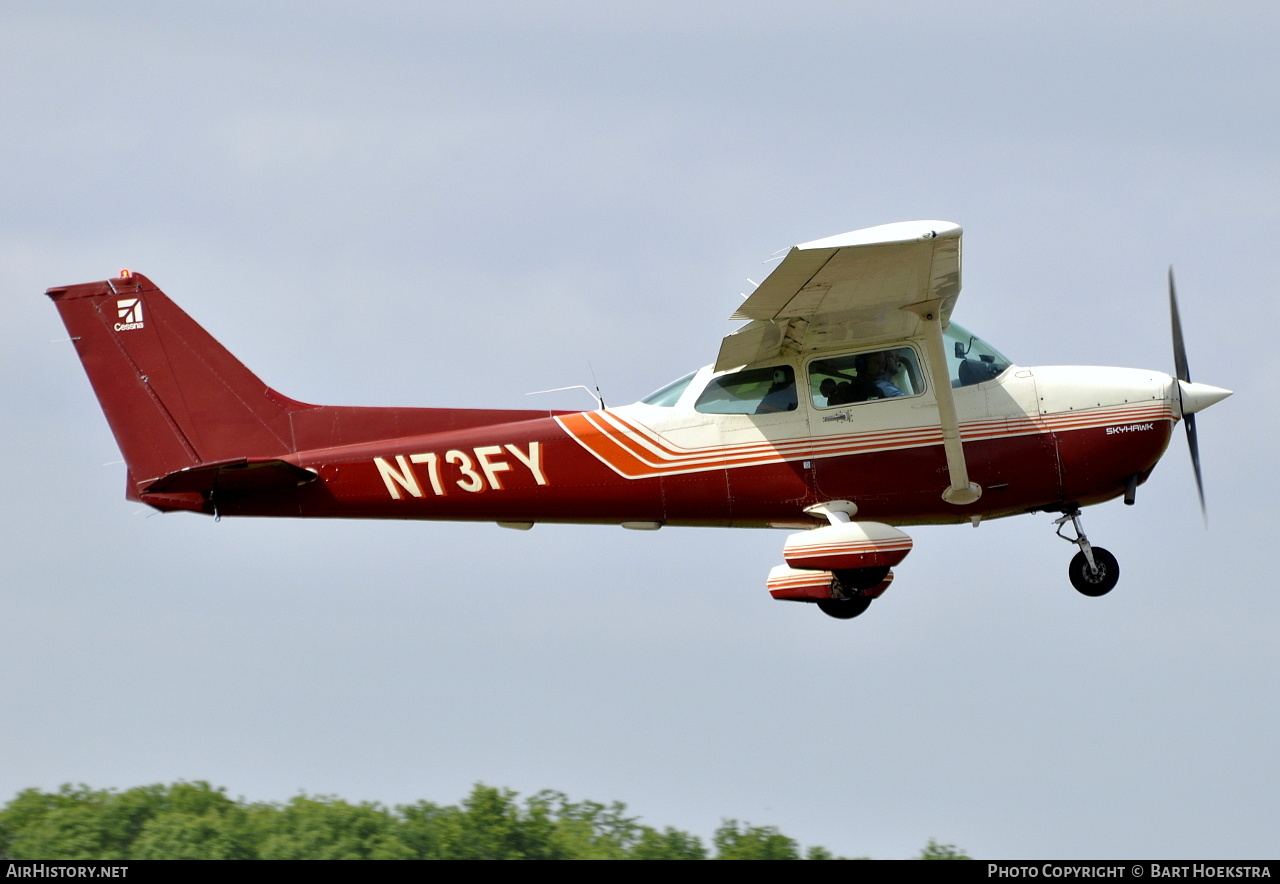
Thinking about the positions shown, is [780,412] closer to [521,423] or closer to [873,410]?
[873,410]

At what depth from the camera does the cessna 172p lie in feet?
43.9

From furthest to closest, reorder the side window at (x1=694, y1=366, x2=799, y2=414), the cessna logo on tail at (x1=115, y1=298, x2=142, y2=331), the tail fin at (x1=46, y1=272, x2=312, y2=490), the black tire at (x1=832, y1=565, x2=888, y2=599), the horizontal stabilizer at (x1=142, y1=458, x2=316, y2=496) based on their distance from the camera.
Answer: the cessna logo on tail at (x1=115, y1=298, x2=142, y2=331) < the tail fin at (x1=46, y1=272, x2=312, y2=490) < the side window at (x1=694, y1=366, x2=799, y2=414) < the horizontal stabilizer at (x1=142, y1=458, x2=316, y2=496) < the black tire at (x1=832, y1=565, x2=888, y2=599)

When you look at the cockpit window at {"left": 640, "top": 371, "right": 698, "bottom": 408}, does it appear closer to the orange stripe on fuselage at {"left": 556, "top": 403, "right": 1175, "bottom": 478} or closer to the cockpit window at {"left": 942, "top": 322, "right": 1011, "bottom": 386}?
the orange stripe on fuselage at {"left": 556, "top": 403, "right": 1175, "bottom": 478}

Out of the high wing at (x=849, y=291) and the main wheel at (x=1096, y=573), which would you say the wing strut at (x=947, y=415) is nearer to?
the high wing at (x=849, y=291)

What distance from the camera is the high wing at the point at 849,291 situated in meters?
11.4

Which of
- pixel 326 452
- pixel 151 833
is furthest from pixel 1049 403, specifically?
pixel 151 833

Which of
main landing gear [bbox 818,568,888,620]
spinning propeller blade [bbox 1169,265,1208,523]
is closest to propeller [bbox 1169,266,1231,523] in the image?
spinning propeller blade [bbox 1169,265,1208,523]

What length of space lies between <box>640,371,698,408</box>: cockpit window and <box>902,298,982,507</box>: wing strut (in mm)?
2159

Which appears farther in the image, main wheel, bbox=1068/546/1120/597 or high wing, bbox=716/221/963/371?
main wheel, bbox=1068/546/1120/597

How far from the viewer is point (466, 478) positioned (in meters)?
13.6

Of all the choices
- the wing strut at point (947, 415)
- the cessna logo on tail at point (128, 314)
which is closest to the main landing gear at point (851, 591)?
the wing strut at point (947, 415)

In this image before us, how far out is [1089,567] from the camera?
1384cm

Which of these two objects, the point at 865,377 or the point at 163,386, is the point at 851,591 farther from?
the point at 163,386

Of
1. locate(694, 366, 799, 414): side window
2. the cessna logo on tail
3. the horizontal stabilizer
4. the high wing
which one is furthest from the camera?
the cessna logo on tail
